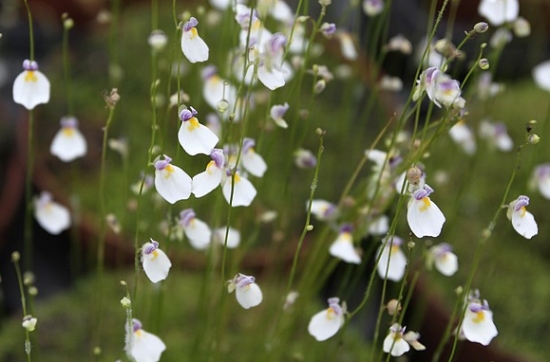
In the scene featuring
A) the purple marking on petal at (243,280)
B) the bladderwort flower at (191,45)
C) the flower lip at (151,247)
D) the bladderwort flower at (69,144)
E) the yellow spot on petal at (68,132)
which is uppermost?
the bladderwort flower at (191,45)

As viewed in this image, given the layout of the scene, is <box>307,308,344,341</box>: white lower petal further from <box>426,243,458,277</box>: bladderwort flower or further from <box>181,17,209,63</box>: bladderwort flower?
<box>181,17,209,63</box>: bladderwort flower

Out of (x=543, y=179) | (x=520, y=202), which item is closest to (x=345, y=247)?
(x=520, y=202)

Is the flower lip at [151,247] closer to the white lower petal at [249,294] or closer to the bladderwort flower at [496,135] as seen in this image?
the white lower petal at [249,294]

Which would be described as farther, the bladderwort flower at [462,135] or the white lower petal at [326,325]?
the bladderwort flower at [462,135]

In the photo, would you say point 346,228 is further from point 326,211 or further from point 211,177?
point 211,177

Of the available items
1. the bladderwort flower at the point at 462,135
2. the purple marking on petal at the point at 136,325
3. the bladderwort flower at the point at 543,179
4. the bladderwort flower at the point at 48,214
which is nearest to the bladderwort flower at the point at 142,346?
the purple marking on petal at the point at 136,325

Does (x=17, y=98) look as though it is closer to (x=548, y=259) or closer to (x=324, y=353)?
(x=324, y=353)

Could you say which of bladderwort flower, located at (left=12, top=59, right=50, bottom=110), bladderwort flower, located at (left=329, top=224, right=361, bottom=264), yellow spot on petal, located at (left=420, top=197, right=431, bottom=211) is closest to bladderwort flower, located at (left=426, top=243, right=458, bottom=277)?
bladderwort flower, located at (left=329, top=224, right=361, bottom=264)

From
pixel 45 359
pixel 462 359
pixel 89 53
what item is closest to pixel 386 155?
pixel 462 359
